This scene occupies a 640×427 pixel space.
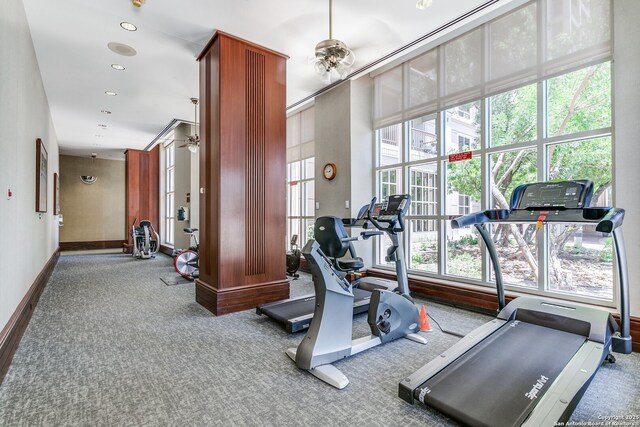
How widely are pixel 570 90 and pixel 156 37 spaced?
202 inches

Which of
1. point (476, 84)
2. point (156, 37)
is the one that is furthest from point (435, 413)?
point (156, 37)

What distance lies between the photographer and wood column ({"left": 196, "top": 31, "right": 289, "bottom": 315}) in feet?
13.0

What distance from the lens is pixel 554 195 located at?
2574 millimetres

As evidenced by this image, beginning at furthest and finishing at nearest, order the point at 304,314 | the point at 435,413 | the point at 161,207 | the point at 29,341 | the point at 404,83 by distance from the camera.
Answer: the point at 161,207, the point at 404,83, the point at 304,314, the point at 29,341, the point at 435,413

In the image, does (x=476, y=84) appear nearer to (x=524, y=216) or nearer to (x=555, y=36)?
(x=555, y=36)

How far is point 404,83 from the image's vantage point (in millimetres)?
5160

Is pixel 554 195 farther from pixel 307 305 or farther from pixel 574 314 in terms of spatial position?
pixel 307 305

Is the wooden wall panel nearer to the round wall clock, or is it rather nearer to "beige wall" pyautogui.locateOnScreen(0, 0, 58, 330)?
"beige wall" pyautogui.locateOnScreen(0, 0, 58, 330)

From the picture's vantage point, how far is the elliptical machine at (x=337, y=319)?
2.42 m

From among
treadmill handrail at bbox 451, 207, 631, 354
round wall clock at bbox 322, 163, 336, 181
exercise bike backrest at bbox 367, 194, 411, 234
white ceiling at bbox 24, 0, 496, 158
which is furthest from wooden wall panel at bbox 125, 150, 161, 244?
treadmill handrail at bbox 451, 207, 631, 354

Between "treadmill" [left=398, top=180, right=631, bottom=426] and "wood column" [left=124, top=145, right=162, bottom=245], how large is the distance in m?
10.9

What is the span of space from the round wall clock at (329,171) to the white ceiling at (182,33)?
57.2 inches

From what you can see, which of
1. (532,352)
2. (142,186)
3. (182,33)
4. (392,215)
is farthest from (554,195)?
(142,186)

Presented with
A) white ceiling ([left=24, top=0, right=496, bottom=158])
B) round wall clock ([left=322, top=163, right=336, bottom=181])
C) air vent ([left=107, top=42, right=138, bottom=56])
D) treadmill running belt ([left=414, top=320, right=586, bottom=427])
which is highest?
air vent ([left=107, top=42, right=138, bottom=56])
